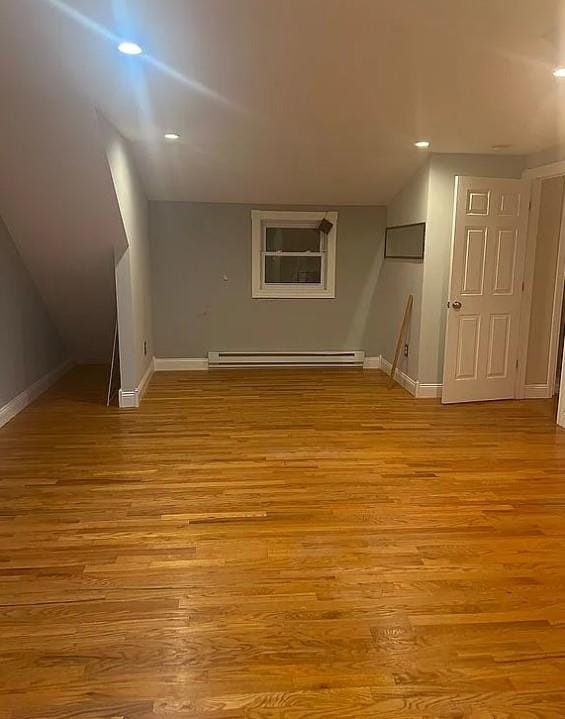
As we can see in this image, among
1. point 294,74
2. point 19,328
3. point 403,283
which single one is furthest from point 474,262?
point 19,328

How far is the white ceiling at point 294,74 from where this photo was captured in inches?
109

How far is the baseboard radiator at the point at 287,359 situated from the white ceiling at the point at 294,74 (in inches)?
89.4

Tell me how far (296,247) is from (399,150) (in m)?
2.02

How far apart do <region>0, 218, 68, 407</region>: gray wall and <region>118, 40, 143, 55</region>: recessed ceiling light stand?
6.73 ft

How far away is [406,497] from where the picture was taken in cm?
327

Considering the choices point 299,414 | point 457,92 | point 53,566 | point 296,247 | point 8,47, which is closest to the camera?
point 53,566

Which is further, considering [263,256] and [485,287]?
[263,256]

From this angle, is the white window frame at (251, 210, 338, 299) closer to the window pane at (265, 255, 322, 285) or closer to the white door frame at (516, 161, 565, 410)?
the window pane at (265, 255, 322, 285)

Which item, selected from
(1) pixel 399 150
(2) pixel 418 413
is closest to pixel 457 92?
(1) pixel 399 150

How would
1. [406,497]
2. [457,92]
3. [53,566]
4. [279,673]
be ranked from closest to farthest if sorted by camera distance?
[279,673]
[53,566]
[406,497]
[457,92]

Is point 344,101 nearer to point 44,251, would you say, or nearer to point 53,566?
point 44,251

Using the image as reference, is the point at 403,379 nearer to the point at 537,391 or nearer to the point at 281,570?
the point at 537,391

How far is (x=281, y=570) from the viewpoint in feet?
8.26

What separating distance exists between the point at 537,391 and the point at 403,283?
5.43ft
